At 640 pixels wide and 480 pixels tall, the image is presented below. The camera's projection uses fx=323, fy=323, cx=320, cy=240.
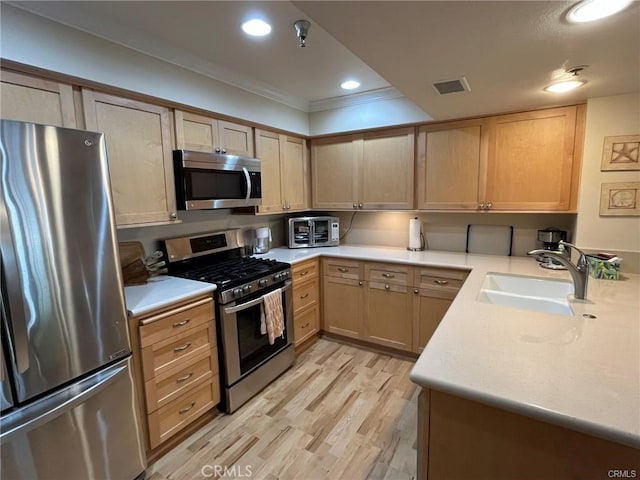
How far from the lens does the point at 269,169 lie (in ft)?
9.90

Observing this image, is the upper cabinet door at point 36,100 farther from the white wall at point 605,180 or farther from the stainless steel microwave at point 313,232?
the white wall at point 605,180

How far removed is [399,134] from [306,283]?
1.65 metres

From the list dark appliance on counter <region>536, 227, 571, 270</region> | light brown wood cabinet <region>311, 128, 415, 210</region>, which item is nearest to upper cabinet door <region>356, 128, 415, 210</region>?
light brown wood cabinet <region>311, 128, 415, 210</region>

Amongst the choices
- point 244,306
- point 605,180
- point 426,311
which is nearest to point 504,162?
point 605,180

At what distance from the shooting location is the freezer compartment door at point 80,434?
126cm

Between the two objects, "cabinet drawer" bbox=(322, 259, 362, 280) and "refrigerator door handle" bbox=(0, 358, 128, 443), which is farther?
"cabinet drawer" bbox=(322, 259, 362, 280)

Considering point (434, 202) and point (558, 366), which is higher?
point (434, 202)

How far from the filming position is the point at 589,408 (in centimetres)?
86

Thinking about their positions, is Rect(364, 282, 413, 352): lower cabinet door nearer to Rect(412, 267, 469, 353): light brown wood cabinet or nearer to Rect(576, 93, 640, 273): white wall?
Rect(412, 267, 469, 353): light brown wood cabinet

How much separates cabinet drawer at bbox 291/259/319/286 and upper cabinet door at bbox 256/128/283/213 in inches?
23.3

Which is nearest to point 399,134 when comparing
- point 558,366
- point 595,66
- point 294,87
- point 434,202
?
point 434,202

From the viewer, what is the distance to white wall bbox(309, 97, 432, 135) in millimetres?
2879

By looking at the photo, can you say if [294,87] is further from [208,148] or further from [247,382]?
[247,382]

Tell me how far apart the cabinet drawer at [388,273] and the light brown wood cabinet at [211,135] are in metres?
1.49
